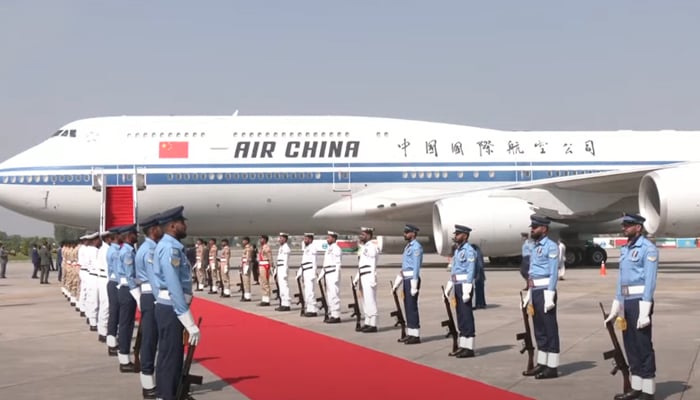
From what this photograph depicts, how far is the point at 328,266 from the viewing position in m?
13.4

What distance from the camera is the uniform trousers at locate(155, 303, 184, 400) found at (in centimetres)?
655

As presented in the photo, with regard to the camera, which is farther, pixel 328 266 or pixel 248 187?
pixel 248 187

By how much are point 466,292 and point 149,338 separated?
3.90 meters

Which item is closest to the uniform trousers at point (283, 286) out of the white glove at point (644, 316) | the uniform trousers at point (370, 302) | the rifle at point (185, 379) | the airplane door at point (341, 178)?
the uniform trousers at point (370, 302)

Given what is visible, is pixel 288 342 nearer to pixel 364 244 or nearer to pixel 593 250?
pixel 364 244

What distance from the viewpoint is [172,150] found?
24.5 meters

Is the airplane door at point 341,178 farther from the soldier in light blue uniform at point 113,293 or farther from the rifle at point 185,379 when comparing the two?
the rifle at point 185,379

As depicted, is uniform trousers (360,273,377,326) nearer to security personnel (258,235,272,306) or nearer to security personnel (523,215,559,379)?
security personnel (523,215,559,379)

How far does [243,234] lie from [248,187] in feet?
7.69

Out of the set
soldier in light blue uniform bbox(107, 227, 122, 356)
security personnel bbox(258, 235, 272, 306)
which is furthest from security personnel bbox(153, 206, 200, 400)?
security personnel bbox(258, 235, 272, 306)

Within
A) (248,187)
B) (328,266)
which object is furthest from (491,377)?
(248,187)

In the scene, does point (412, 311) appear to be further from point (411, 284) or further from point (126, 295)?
point (126, 295)

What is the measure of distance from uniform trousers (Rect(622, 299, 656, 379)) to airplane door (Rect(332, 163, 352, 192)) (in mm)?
18003

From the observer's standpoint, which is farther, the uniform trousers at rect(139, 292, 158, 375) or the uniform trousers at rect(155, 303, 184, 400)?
the uniform trousers at rect(139, 292, 158, 375)
